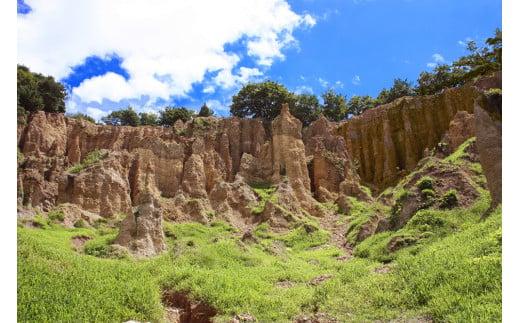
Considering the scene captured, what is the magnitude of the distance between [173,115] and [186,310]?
47313 mm

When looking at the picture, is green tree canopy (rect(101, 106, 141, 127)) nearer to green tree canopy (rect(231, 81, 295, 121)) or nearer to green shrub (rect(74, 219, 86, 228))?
green tree canopy (rect(231, 81, 295, 121))

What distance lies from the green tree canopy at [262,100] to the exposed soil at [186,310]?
4282 cm

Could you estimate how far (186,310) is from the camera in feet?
43.4

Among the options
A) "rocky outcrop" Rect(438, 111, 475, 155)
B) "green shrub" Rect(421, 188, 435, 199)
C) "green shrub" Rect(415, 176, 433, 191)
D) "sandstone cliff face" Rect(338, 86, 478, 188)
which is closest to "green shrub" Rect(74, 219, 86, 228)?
A: "green shrub" Rect(415, 176, 433, 191)

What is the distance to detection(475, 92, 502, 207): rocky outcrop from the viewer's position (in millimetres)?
15617

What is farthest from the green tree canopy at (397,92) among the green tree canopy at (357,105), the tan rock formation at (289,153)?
the tan rock formation at (289,153)

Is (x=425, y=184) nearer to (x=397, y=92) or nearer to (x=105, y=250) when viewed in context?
(x=105, y=250)

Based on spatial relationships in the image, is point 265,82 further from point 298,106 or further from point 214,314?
point 214,314

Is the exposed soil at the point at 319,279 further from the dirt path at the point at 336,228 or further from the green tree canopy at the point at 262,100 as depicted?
the green tree canopy at the point at 262,100

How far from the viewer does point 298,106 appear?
58062 millimetres

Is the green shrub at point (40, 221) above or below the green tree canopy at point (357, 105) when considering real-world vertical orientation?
below

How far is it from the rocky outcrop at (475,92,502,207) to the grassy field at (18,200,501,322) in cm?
99

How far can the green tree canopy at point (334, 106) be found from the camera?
58969 mm
